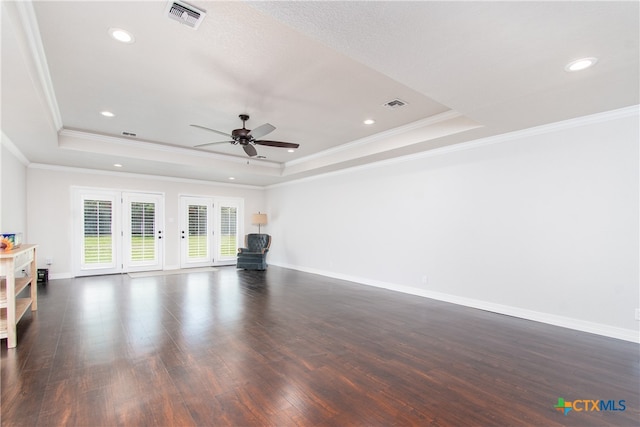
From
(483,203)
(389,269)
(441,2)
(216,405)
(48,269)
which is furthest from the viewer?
(48,269)

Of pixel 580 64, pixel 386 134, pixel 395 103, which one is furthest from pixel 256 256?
pixel 580 64

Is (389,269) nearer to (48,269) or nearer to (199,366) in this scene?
(199,366)

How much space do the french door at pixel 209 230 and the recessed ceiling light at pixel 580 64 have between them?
8.47 m

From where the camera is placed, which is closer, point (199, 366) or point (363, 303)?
point (199, 366)

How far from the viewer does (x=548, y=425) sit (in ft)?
6.42

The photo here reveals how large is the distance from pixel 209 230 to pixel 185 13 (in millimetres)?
7412

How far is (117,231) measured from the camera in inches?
296

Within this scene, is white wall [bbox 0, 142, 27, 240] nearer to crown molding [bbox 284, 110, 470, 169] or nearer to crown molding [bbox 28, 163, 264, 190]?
crown molding [bbox 28, 163, 264, 190]

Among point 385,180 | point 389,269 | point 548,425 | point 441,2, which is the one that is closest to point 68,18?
point 441,2

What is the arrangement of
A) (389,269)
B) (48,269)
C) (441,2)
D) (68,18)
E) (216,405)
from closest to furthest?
(441,2) < (216,405) < (68,18) < (389,269) < (48,269)

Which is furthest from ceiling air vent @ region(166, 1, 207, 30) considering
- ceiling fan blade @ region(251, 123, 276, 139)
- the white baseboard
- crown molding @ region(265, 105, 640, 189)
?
the white baseboard

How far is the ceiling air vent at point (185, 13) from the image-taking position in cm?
221

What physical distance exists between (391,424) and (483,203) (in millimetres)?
3806

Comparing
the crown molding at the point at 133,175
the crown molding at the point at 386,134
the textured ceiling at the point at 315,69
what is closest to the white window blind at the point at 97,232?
the crown molding at the point at 133,175
